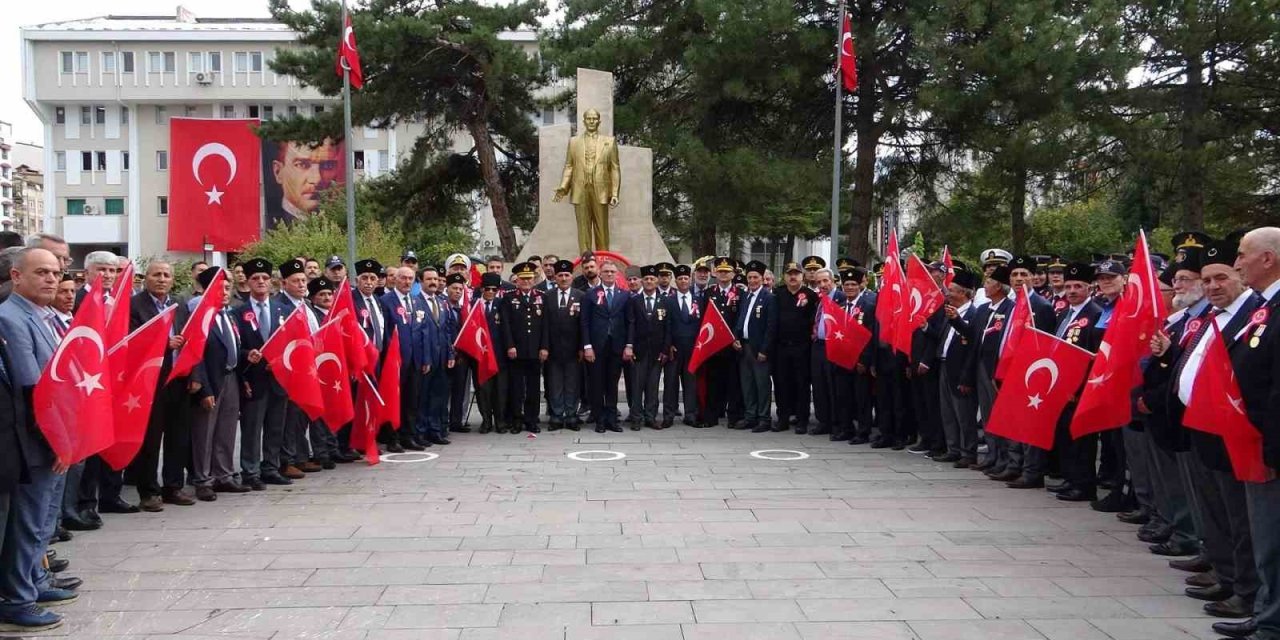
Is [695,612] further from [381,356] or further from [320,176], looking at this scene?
[320,176]

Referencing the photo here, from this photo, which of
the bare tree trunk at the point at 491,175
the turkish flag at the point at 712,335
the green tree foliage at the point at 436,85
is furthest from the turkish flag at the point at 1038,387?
the bare tree trunk at the point at 491,175

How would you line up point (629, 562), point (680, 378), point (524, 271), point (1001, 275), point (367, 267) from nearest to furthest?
1. point (629, 562)
2. point (1001, 275)
3. point (367, 267)
4. point (524, 271)
5. point (680, 378)

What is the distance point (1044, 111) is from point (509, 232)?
15.7 m

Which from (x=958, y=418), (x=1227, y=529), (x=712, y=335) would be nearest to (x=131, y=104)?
(x=712, y=335)

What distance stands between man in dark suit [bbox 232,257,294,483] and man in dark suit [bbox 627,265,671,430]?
4458 mm

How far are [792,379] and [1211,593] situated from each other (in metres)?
6.75

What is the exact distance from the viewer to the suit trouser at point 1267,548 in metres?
4.52

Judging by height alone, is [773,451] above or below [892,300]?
below

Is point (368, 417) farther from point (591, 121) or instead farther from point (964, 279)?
point (591, 121)

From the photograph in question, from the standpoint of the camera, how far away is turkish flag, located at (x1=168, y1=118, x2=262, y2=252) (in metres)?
44.3

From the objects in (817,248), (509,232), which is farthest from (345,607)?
(817,248)

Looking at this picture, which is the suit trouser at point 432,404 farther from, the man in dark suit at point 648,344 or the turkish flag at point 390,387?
the man in dark suit at point 648,344

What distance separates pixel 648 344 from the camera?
39.2 ft

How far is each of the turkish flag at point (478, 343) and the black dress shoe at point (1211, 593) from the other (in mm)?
7586
